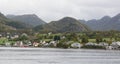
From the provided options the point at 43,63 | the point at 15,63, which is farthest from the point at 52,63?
the point at 15,63

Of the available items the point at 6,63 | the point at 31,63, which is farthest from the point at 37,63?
the point at 6,63

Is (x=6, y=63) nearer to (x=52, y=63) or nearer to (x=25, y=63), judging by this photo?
(x=25, y=63)

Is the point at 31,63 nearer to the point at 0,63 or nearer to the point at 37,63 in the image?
the point at 37,63

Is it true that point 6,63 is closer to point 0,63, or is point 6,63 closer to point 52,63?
point 0,63

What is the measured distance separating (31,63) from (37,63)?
120cm

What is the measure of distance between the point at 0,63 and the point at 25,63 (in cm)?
499

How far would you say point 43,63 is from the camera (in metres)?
84.6

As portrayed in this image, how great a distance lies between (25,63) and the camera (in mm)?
83625

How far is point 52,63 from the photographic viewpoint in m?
85.1

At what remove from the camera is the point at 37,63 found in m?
85.1

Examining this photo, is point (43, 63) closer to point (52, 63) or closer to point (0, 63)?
point (52, 63)

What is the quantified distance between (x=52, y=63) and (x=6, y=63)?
9.25m

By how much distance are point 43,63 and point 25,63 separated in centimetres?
358

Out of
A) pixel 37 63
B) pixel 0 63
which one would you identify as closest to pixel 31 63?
pixel 37 63
